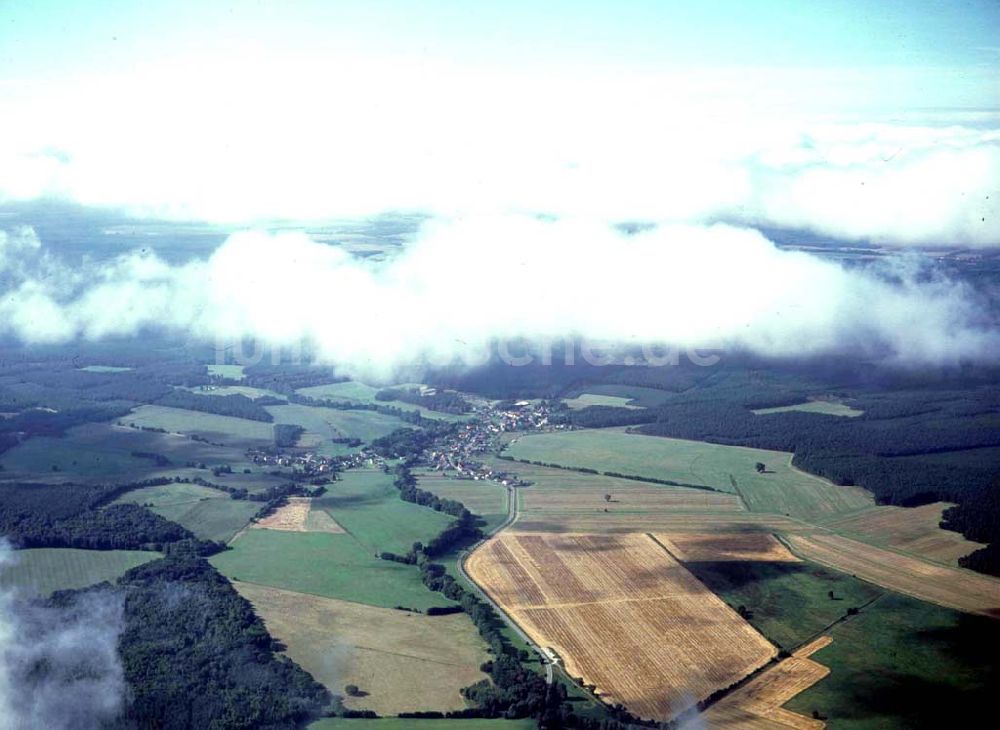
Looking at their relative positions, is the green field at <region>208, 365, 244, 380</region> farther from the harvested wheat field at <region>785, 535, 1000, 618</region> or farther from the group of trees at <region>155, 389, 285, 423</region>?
the harvested wheat field at <region>785, 535, 1000, 618</region>

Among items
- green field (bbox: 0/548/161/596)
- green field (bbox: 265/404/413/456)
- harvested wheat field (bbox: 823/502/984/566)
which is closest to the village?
green field (bbox: 265/404/413/456)

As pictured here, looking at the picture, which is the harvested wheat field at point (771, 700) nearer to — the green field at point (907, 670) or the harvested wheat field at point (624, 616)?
the green field at point (907, 670)

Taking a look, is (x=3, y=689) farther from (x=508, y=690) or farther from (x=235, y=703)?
(x=508, y=690)

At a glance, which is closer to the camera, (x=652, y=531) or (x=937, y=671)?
(x=937, y=671)

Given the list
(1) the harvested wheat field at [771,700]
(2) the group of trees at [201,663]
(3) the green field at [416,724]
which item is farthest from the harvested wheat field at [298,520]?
(1) the harvested wheat field at [771,700]

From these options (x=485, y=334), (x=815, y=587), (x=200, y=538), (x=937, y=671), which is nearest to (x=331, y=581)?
(x=200, y=538)

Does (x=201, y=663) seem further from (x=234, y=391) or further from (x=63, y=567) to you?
(x=234, y=391)
